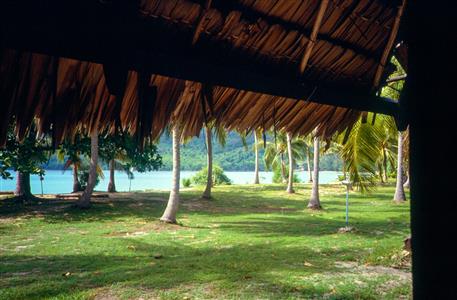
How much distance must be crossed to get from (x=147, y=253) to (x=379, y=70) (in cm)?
758

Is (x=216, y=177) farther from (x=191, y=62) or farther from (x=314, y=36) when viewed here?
(x=191, y=62)

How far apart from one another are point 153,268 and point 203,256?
147 centimetres

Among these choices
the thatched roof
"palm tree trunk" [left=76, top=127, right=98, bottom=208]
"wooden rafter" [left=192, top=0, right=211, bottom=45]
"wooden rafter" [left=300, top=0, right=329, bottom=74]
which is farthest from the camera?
"palm tree trunk" [left=76, top=127, right=98, bottom=208]

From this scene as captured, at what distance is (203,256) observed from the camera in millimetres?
8406

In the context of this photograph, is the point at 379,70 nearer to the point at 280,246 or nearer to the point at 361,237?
the point at 280,246

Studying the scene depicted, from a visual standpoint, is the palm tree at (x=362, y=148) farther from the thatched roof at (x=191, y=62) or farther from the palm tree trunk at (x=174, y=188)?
the palm tree trunk at (x=174, y=188)

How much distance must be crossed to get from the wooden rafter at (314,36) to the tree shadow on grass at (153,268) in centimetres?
435

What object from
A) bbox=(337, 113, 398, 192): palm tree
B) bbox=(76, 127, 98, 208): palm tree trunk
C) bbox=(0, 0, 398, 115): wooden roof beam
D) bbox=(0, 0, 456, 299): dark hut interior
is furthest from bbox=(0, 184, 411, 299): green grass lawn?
bbox=(0, 0, 398, 115): wooden roof beam

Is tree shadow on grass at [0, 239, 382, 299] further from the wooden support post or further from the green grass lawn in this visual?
the wooden support post

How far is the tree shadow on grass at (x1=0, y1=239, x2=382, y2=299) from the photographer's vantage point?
242 inches

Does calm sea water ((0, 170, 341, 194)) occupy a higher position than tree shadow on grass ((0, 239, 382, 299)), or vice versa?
tree shadow on grass ((0, 239, 382, 299))

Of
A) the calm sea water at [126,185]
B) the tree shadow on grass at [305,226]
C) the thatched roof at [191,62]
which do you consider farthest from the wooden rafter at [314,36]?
the calm sea water at [126,185]

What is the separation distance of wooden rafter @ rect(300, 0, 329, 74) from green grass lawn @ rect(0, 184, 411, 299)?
4116 millimetres

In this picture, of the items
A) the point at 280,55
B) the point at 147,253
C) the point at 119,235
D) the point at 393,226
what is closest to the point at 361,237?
the point at 393,226
